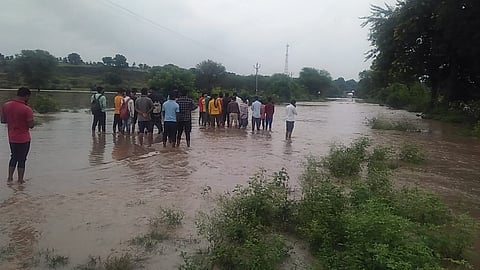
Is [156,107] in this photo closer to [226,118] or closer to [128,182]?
[226,118]

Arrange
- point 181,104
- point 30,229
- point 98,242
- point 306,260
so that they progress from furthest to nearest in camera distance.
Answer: point 181,104, point 30,229, point 98,242, point 306,260

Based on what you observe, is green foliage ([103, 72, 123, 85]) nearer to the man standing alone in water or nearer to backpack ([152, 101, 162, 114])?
backpack ([152, 101, 162, 114])

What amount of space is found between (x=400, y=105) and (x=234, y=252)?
69.9 meters

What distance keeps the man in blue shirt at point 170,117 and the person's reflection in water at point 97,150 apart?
2.01 meters

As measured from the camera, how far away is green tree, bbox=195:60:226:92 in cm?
8331

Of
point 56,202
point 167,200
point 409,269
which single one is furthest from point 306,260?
point 56,202

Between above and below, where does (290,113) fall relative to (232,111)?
above

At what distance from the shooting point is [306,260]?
5336mm

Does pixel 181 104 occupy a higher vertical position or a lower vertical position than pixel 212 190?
higher

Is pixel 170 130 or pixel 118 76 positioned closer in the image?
pixel 170 130

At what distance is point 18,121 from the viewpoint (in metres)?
8.40

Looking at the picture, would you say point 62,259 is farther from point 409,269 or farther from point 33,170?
point 33,170

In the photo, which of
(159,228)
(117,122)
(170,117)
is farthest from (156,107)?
(159,228)

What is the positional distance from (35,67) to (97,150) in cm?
7662
